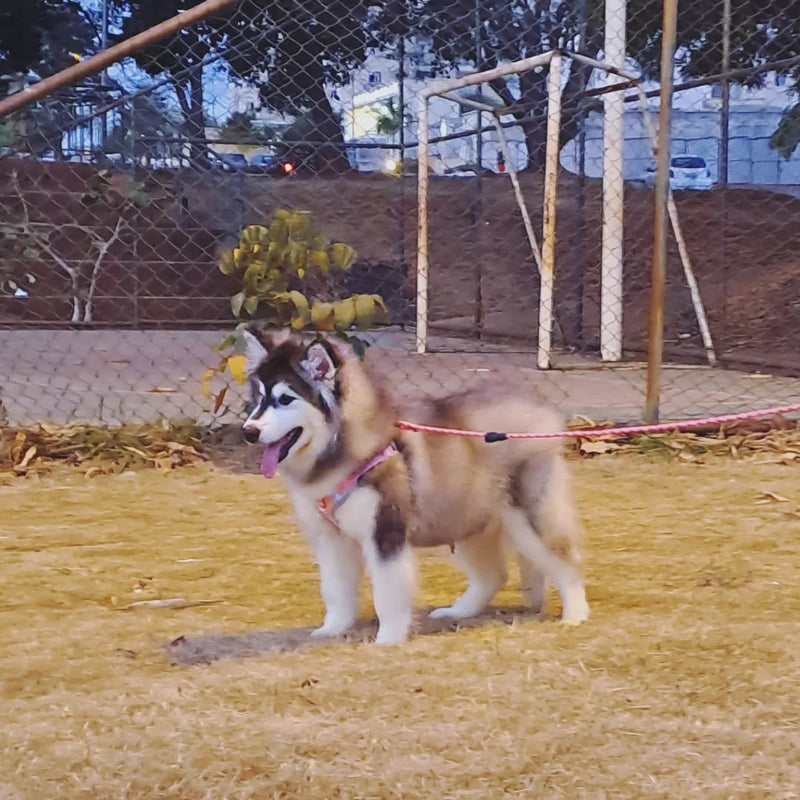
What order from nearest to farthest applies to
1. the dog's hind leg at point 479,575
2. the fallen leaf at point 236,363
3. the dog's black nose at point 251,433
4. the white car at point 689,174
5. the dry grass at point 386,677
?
the dry grass at point 386,677, the dog's black nose at point 251,433, the dog's hind leg at point 479,575, the fallen leaf at point 236,363, the white car at point 689,174

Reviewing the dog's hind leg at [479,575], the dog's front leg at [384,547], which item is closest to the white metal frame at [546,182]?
the dog's hind leg at [479,575]

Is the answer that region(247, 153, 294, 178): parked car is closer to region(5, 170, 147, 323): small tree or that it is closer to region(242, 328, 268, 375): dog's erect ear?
region(5, 170, 147, 323): small tree

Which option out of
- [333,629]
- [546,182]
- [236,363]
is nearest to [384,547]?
[333,629]

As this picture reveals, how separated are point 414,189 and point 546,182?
5.21 meters

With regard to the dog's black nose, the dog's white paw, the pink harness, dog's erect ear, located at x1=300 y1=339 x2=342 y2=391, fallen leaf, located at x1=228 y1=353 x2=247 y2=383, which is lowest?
the dog's white paw

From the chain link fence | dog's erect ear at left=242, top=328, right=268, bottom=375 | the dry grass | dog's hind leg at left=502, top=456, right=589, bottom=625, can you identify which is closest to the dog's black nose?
dog's erect ear at left=242, top=328, right=268, bottom=375

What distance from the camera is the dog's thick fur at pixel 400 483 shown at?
2.92 m

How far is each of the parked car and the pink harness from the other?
31.9 feet

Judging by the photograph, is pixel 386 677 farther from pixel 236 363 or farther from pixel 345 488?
pixel 236 363

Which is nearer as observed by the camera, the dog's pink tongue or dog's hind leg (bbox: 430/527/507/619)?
the dog's pink tongue

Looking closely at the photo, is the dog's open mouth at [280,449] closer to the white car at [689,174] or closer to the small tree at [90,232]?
the white car at [689,174]

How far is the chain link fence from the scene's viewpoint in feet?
29.2

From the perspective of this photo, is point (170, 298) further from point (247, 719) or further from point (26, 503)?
point (247, 719)

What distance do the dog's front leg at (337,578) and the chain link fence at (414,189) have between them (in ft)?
13.2
